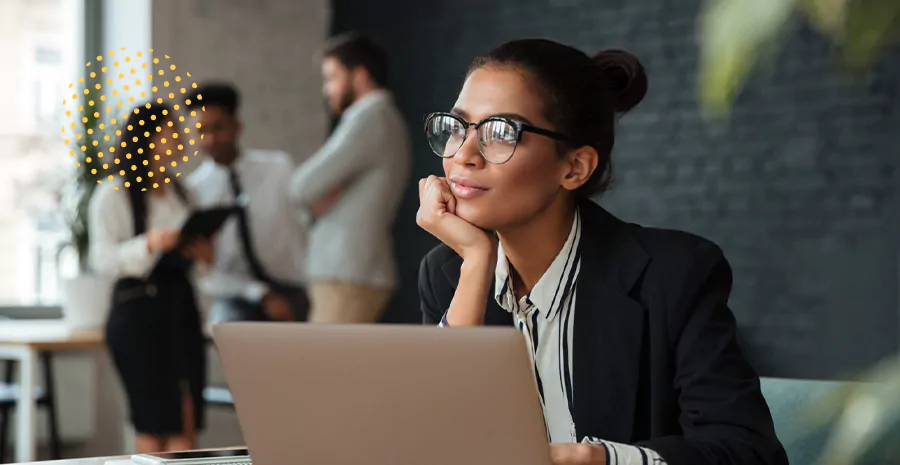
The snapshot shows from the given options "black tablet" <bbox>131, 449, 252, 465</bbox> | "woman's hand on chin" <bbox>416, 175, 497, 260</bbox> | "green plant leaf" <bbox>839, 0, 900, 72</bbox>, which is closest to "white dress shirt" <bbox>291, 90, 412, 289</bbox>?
"woman's hand on chin" <bbox>416, 175, 497, 260</bbox>

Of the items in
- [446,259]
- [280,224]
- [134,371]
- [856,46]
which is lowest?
[134,371]

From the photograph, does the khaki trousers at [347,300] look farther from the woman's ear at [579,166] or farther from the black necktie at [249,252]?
the woman's ear at [579,166]

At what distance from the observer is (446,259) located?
67.7 inches

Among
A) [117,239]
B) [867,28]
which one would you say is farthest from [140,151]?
[867,28]

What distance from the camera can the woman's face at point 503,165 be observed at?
5.04 ft

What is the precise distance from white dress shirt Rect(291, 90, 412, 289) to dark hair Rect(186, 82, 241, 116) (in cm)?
40

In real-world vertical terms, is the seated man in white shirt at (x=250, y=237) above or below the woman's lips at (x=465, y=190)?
below

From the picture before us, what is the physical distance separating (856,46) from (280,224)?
3.79 m

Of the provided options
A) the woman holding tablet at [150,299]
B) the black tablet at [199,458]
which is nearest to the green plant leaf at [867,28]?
the black tablet at [199,458]

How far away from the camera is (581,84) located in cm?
159

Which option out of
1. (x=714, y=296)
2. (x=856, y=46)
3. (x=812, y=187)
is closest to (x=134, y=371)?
(x=812, y=187)

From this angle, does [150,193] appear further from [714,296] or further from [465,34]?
[714,296]

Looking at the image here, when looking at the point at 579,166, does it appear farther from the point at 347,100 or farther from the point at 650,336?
the point at 347,100

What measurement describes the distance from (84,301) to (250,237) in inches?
28.4
